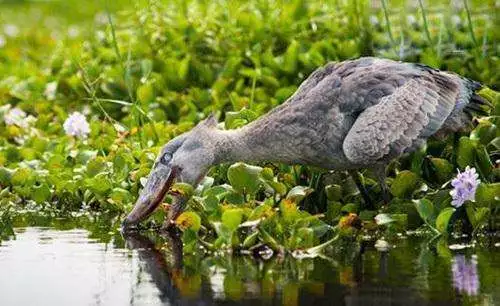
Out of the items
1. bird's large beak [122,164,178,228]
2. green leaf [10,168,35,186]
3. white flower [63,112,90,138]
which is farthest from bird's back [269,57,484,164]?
white flower [63,112,90,138]

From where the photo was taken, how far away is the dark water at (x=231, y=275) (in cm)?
686

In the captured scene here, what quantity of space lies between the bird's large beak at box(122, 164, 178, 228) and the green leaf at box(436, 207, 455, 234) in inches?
65.5

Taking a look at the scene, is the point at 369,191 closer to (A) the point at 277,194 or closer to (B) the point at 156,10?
(A) the point at 277,194

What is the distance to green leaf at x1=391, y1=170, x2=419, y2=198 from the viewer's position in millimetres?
8859

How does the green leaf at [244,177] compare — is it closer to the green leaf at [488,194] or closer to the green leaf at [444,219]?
the green leaf at [444,219]

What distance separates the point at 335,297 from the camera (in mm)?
6824

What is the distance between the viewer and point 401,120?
29.0 ft

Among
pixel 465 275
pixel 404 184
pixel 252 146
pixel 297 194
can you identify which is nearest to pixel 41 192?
pixel 252 146

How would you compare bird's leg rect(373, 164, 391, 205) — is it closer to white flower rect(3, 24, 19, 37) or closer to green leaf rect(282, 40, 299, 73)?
green leaf rect(282, 40, 299, 73)

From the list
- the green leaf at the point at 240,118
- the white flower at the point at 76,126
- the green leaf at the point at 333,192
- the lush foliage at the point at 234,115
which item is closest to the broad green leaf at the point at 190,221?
the lush foliage at the point at 234,115

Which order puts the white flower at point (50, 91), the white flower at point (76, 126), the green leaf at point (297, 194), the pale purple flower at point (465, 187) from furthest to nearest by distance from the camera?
the white flower at point (50, 91), the white flower at point (76, 126), the green leaf at point (297, 194), the pale purple flower at point (465, 187)

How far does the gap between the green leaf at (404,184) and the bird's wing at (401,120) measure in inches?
5.5

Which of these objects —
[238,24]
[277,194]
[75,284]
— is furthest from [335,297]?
[238,24]

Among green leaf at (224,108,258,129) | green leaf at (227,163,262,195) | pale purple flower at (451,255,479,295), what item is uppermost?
green leaf at (224,108,258,129)
